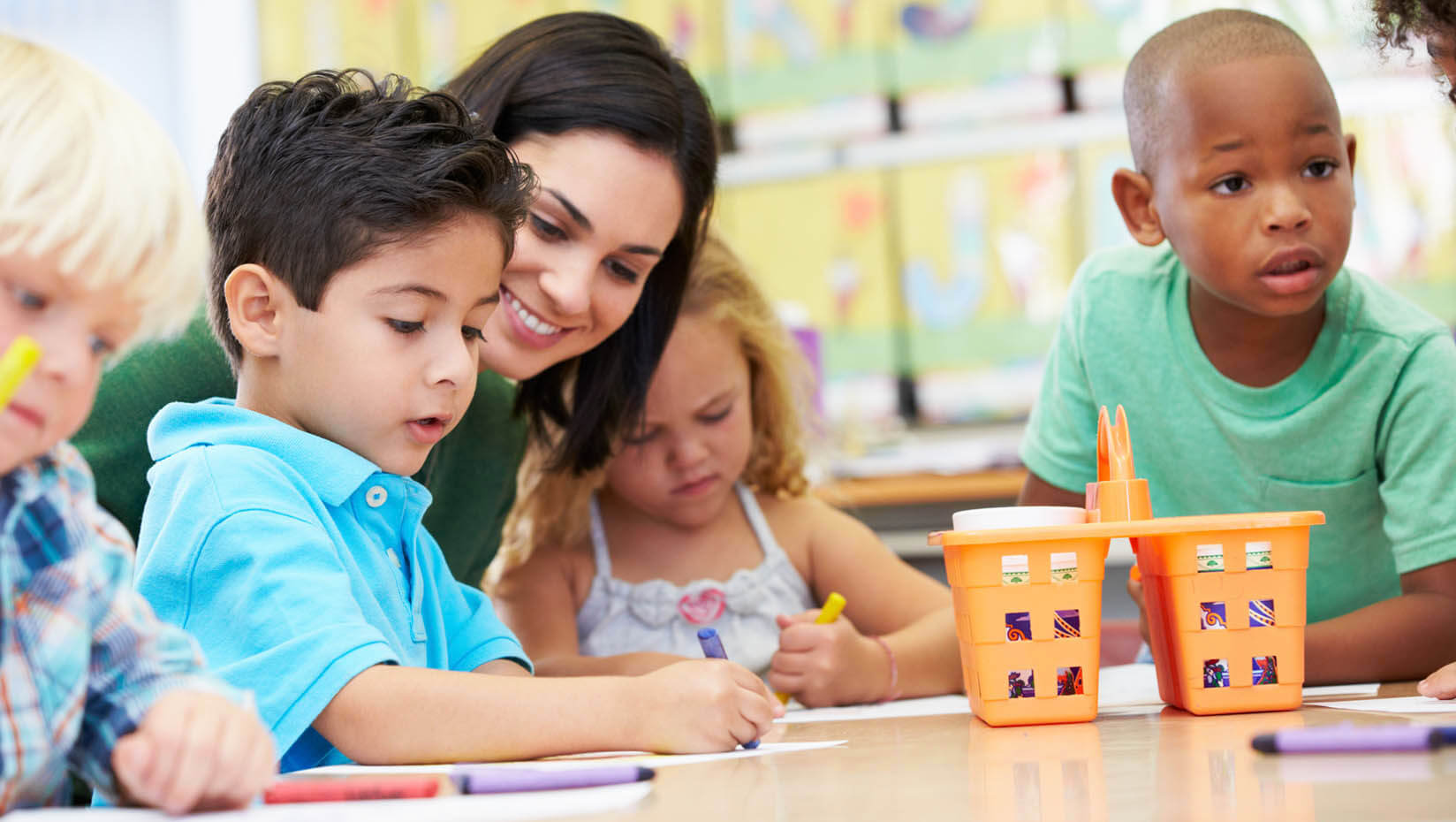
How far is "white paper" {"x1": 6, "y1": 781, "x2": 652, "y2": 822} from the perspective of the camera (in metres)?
0.58

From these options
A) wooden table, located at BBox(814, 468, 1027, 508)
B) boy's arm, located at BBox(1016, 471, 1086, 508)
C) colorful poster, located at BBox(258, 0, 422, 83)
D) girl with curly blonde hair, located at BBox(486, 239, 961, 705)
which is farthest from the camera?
colorful poster, located at BBox(258, 0, 422, 83)

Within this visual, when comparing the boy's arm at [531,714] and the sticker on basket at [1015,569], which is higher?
the sticker on basket at [1015,569]

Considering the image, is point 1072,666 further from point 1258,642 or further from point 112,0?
point 112,0

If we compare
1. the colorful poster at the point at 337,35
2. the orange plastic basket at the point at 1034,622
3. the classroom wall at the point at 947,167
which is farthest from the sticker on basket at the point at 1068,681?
the colorful poster at the point at 337,35

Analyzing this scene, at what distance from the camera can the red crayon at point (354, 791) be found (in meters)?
0.64

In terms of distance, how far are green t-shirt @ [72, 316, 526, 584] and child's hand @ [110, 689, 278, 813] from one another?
2.06 feet

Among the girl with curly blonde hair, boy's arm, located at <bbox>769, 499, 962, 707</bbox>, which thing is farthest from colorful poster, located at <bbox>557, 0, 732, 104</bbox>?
boy's arm, located at <bbox>769, 499, 962, 707</bbox>

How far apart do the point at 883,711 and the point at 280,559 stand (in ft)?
1.84

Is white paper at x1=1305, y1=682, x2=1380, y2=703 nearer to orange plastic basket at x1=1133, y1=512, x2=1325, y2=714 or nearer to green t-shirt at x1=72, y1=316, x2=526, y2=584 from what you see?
orange plastic basket at x1=1133, y1=512, x2=1325, y2=714

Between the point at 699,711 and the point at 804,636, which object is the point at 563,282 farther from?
the point at 699,711

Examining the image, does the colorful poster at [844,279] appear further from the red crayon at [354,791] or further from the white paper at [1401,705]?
the red crayon at [354,791]

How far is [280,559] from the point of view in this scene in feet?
2.69

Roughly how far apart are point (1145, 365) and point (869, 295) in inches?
90.7

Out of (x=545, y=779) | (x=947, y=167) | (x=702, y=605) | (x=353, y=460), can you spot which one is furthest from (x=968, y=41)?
(x=545, y=779)
